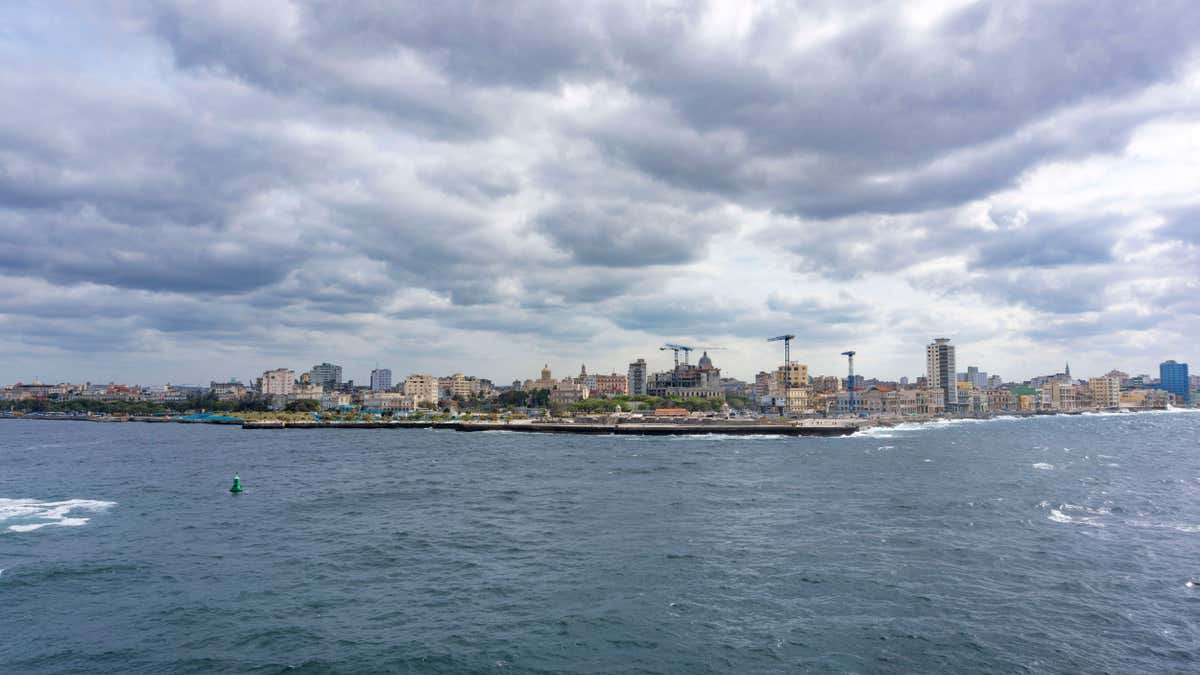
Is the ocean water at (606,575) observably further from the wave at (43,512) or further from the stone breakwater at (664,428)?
the stone breakwater at (664,428)

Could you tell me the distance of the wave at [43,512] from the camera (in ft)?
121

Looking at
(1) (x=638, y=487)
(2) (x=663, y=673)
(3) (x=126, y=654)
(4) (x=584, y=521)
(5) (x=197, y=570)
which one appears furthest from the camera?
(1) (x=638, y=487)

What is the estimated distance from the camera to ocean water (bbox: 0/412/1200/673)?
19.0 m

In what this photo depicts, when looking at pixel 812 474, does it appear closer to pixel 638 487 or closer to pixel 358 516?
pixel 638 487

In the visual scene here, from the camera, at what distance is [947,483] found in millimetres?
51719

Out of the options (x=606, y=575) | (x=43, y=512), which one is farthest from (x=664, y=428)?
(x=606, y=575)

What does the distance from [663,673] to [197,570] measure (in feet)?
66.5

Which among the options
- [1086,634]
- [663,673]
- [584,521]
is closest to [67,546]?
[584,521]

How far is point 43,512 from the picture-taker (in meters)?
40.7

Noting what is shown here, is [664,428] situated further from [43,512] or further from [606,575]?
[606,575]

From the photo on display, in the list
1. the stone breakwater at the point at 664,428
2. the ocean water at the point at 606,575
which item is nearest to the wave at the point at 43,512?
the ocean water at the point at 606,575

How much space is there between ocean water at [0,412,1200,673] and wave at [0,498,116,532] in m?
0.32

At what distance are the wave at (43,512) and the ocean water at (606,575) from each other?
12.5 inches

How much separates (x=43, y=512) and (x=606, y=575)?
118 feet
